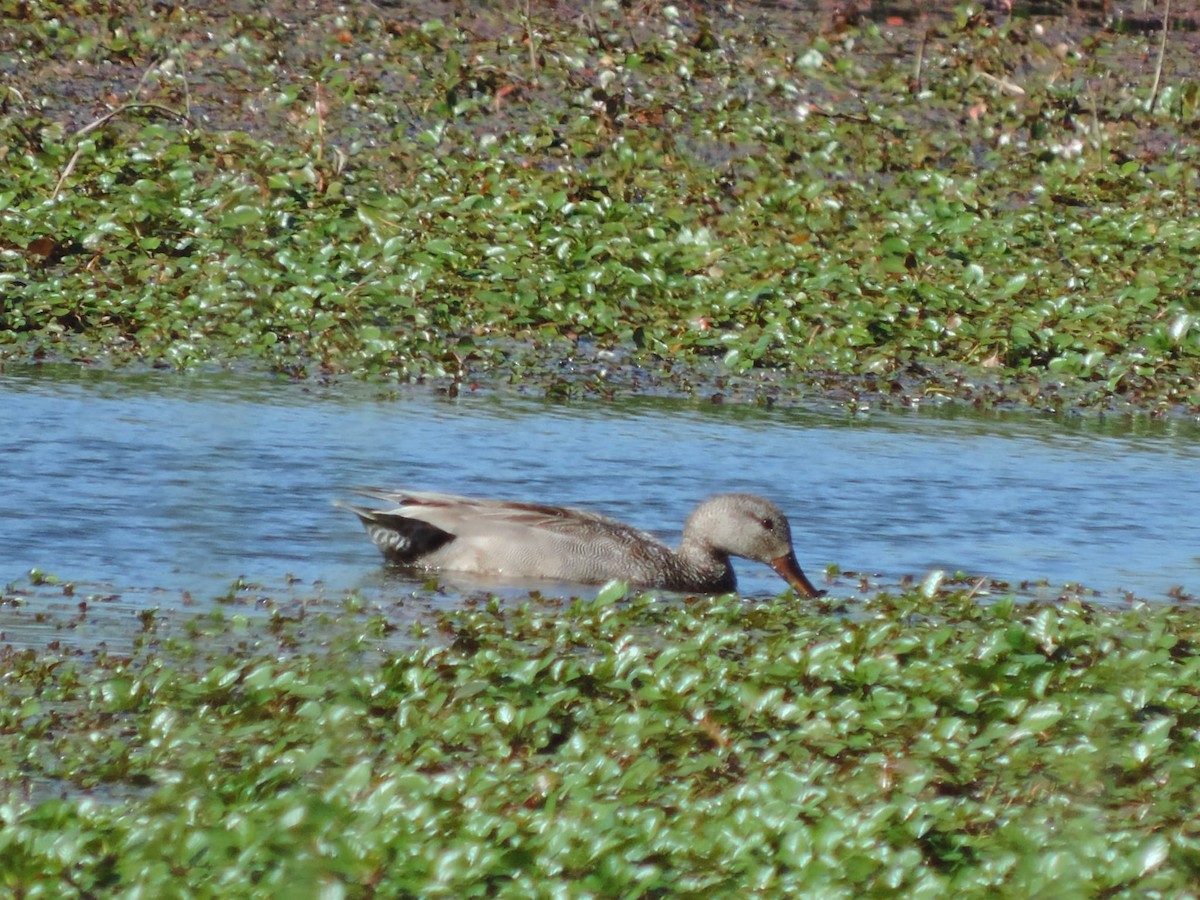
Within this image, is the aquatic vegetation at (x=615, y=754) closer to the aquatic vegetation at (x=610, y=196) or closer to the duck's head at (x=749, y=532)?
the duck's head at (x=749, y=532)

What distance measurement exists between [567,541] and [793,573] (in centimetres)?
90

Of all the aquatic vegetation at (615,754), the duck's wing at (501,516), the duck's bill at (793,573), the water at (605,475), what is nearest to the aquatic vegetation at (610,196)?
the water at (605,475)

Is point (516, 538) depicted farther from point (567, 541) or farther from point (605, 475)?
point (605, 475)

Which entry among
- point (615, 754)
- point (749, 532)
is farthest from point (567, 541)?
point (615, 754)

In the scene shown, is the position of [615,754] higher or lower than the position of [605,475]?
higher

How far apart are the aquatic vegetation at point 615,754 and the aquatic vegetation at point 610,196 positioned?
4.65m

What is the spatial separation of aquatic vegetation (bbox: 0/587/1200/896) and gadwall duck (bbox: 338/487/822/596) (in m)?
0.84

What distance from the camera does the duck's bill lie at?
8.80 meters

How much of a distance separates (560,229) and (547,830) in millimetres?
10606

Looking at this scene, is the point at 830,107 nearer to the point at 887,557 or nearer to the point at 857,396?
the point at 857,396

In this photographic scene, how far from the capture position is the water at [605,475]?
907 cm

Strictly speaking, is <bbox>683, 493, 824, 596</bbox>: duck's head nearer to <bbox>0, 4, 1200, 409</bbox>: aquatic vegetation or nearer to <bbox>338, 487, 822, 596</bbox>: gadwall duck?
<bbox>338, 487, 822, 596</bbox>: gadwall duck

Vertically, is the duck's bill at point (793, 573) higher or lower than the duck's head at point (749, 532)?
lower

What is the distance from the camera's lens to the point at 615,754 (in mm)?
5883
